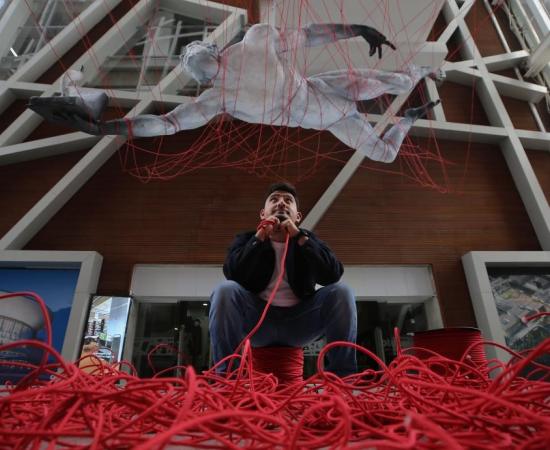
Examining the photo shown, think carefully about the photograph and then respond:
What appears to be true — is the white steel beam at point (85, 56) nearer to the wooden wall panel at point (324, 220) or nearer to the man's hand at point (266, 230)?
the wooden wall panel at point (324, 220)

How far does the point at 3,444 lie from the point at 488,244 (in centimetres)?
399

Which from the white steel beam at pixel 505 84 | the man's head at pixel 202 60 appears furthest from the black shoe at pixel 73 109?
the white steel beam at pixel 505 84

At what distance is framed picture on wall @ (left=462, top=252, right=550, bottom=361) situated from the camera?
3.16 meters

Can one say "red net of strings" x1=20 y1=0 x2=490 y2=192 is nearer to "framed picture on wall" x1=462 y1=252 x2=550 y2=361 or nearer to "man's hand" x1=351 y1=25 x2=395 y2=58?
"framed picture on wall" x1=462 y1=252 x2=550 y2=361

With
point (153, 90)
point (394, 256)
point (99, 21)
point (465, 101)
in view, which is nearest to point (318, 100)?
point (394, 256)

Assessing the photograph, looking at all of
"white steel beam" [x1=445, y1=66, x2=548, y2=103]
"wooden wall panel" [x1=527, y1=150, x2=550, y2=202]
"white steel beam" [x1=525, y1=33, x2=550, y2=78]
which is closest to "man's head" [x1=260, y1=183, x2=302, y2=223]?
"wooden wall panel" [x1=527, y1=150, x2=550, y2=202]

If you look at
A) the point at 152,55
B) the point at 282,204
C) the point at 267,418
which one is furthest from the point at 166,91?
the point at 267,418

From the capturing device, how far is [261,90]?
2.02 meters

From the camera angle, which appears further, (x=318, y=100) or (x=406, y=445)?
(x=318, y=100)

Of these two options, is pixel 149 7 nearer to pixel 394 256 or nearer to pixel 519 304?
pixel 394 256

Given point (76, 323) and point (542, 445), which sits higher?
point (76, 323)

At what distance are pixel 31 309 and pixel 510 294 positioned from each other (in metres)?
4.18

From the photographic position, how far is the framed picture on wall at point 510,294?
3164 mm

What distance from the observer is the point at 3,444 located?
0.56m
